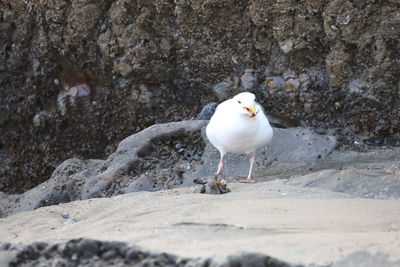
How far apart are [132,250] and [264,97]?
5.41 meters

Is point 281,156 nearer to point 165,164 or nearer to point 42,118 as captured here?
point 165,164

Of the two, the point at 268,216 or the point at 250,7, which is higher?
the point at 250,7

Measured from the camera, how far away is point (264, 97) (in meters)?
8.72

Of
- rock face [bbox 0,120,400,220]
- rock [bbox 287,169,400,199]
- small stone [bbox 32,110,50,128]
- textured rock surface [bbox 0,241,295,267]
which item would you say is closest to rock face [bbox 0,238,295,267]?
textured rock surface [bbox 0,241,295,267]

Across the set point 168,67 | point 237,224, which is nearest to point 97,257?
point 237,224

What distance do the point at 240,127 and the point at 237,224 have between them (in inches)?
105

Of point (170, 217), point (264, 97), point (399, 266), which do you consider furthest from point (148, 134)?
point (399, 266)

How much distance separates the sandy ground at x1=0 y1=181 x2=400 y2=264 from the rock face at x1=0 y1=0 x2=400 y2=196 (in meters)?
3.30

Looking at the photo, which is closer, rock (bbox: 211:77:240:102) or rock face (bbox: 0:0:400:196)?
rock face (bbox: 0:0:400:196)

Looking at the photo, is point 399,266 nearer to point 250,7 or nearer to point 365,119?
point 365,119

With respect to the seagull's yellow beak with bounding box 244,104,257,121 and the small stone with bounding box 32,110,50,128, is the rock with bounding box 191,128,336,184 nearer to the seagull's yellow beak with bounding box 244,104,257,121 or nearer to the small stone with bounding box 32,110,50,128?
the seagull's yellow beak with bounding box 244,104,257,121

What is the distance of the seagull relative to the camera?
255 inches

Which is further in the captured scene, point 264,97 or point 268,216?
point 264,97

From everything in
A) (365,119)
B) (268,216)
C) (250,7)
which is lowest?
(365,119)
